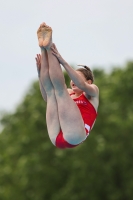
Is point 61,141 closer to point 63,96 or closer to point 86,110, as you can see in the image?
point 86,110

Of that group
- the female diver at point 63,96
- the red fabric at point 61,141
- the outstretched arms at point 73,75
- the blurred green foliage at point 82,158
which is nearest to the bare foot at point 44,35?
→ the female diver at point 63,96

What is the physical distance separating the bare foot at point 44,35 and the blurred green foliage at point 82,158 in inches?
1222

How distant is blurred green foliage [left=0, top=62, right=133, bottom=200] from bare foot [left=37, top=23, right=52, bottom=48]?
31.0 m

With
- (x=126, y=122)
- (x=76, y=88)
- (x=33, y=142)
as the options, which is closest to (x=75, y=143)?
(x=76, y=88)

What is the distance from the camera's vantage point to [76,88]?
18906 mm

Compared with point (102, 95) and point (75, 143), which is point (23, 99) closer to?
point (102, 95)

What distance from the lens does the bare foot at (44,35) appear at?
1788 centimetres

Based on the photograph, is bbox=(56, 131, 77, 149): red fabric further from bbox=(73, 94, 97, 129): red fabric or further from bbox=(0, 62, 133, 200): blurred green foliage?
bbox=(0, 62, 133, 200): blurred green foliage

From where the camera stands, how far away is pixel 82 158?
4978cm

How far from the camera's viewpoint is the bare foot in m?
17.9

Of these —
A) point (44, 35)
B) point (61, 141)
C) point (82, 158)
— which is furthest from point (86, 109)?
point (82, 158)

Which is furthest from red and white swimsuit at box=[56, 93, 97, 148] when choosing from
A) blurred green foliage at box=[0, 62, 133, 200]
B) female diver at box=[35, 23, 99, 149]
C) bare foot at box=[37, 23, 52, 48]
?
blurred green foliage at box=[0, 62, 133, 200]

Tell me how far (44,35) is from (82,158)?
3220cm

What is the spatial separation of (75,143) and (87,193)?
31598mm
